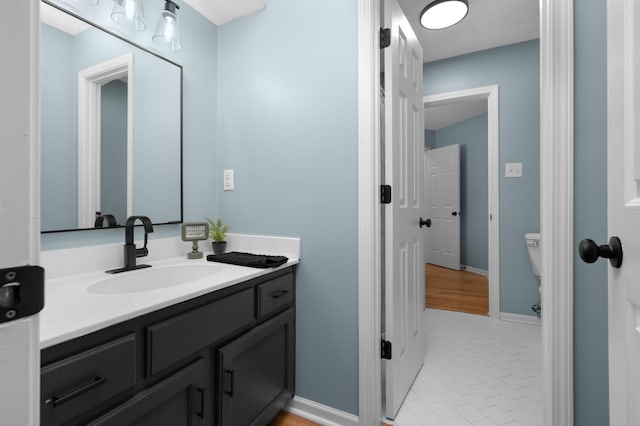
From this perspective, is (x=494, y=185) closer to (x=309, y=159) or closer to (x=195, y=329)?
(x=309, y=159)

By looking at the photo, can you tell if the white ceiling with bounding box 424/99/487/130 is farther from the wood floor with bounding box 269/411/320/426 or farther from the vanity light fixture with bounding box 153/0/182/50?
the wood floor with bounding box 269/411/320/426

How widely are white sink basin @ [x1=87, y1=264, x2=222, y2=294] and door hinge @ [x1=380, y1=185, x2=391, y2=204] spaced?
82 centimetres

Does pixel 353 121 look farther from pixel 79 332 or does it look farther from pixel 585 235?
pixel 79 332

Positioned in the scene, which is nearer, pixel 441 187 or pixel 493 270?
pixel 493 270

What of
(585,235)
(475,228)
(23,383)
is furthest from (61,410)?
(475,228)

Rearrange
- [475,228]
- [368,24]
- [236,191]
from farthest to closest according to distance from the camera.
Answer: [475,228] < [236,191] < [368,24]

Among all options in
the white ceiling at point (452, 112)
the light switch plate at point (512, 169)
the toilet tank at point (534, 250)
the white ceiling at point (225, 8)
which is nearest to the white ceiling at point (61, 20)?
the white ceiling at point (225, 8)

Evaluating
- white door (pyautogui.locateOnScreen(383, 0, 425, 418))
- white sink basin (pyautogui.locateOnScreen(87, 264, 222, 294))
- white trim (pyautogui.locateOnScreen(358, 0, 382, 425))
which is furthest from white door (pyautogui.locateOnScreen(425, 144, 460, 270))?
white sink basin (pyautogui.locateOnScreen(87, 264, 222, 294))

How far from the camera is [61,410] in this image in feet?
2.14

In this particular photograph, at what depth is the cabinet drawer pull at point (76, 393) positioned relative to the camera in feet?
2.10

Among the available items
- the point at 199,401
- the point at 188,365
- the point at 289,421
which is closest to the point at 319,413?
the point at 289,421

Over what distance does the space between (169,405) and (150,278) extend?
560mm

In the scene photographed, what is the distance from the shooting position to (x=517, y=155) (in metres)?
2.75

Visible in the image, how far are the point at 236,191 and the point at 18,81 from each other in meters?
1.40
